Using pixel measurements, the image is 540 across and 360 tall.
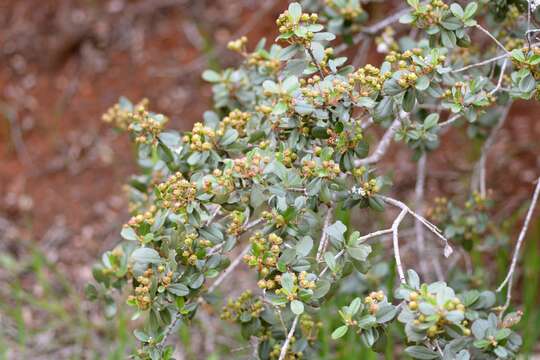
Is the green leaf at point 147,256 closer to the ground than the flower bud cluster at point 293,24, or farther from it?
closer to the ground

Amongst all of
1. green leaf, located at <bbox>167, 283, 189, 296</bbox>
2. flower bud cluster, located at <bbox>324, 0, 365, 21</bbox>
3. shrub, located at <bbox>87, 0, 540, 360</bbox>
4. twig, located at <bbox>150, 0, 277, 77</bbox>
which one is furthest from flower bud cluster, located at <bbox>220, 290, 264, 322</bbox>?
twig, located at <bbox>150, 0, 277, 77</bbox>

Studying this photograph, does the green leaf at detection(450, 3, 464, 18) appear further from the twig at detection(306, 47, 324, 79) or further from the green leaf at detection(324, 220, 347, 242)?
the green leaf at detection(324, 220, 347, 242)

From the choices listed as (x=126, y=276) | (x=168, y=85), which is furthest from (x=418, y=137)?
(x=168, y=85)

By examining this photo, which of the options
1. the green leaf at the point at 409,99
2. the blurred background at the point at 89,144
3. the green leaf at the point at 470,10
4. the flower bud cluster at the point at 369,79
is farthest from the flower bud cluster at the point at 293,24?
the blurred background at the point at 89,144

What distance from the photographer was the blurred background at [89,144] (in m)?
2.83

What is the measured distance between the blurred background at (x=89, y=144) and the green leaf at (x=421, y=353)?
4.31 feet

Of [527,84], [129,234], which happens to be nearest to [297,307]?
[129,234]

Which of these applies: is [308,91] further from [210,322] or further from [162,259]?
[210,322]

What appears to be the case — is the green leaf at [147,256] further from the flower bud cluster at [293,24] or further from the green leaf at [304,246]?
the flower bud cluster at [293,24]

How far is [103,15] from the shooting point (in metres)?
3.72

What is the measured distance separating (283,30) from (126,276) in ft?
2.44

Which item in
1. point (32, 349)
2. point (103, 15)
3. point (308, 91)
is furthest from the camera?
point (103, 15)

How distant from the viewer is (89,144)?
11.4ft

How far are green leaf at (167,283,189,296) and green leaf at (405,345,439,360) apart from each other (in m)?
0.44
